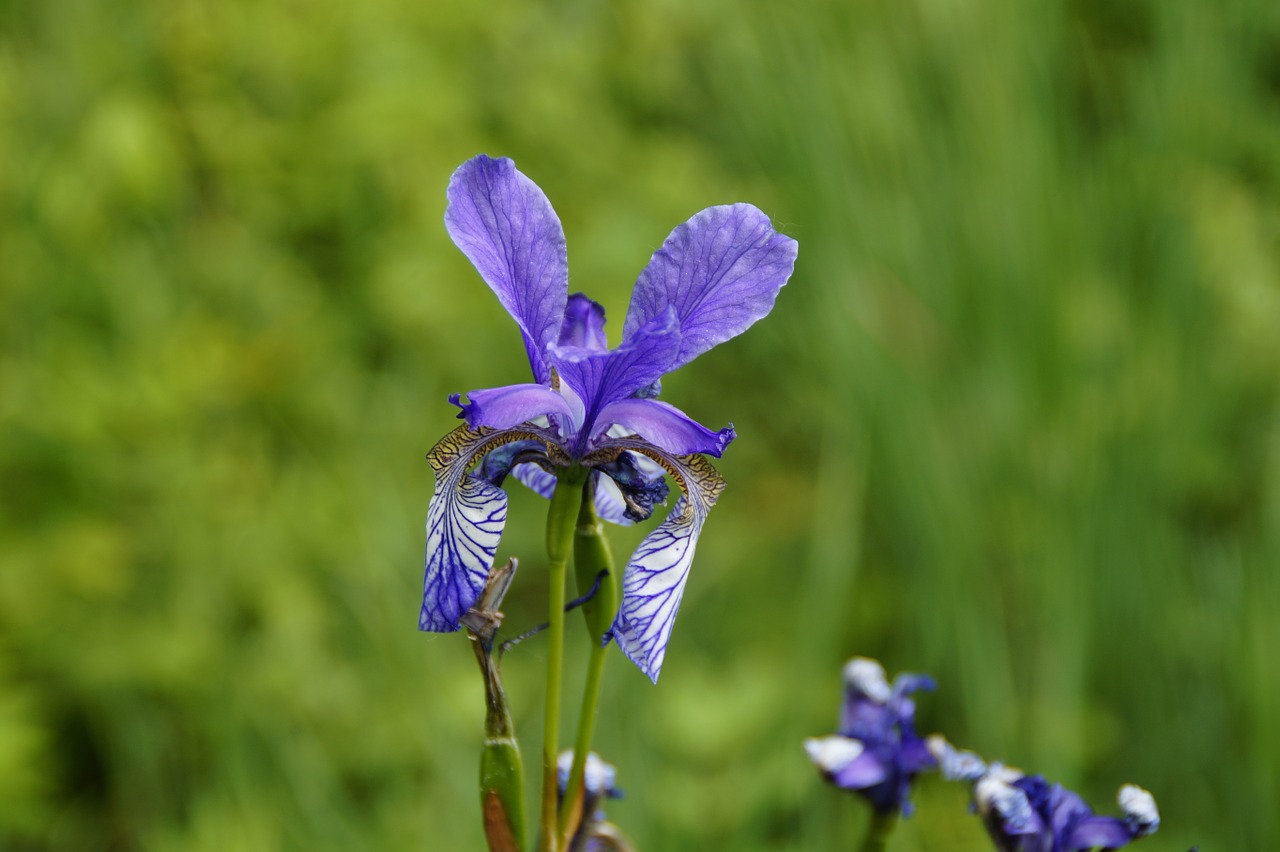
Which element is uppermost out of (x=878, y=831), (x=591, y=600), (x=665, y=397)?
(x=665, y=397)

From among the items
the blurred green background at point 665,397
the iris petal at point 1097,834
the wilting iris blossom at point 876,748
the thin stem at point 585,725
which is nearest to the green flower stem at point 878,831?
the wilting iris blossom at point 876,748

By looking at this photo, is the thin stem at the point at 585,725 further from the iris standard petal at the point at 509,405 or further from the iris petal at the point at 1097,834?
the iris petal at the point at 1097,834

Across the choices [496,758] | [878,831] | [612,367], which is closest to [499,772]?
[496,758]

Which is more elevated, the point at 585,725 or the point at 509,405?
the point at 509,405

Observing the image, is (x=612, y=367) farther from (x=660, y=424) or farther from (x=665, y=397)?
(x=665, y=397)

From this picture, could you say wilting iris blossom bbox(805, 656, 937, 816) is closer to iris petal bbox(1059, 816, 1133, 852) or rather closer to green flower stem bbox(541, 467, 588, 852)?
iris petal bbox(1059, 816, 1133, 852)

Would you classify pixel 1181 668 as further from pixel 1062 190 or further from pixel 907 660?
pixel 1062 190
